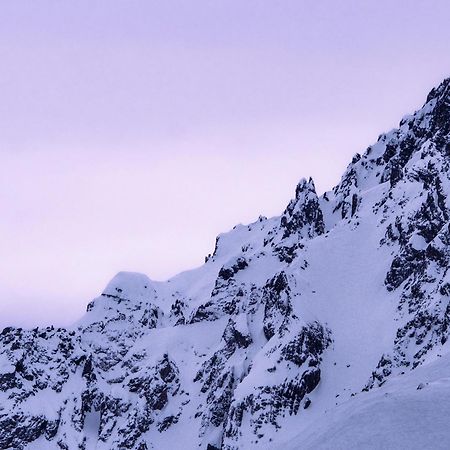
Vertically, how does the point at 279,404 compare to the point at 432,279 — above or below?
below

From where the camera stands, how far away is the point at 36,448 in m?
121

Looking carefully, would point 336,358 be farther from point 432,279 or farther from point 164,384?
point 164,384

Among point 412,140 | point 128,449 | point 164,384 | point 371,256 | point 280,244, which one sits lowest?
point 128,449

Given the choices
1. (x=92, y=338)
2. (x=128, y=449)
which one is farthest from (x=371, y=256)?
(x=92, y=338)

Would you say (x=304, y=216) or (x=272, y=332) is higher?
(x=304, y=216)

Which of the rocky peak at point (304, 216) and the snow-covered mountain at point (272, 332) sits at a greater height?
the rocky peak at point (304, 216)

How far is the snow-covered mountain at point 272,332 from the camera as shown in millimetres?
99500

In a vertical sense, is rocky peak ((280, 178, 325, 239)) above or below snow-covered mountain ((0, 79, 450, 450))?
above

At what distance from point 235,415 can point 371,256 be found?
4062 centimetres

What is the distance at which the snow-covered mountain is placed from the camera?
99500 mm

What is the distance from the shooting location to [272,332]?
11556 centimetres

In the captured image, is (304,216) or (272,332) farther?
(304,216)

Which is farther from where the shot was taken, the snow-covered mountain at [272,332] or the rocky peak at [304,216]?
the rocky peak at [304,216]

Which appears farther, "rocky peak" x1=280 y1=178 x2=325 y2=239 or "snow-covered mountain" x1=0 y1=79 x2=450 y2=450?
"rocky peak" x1=280 y1=178 x2=325 y2=239
